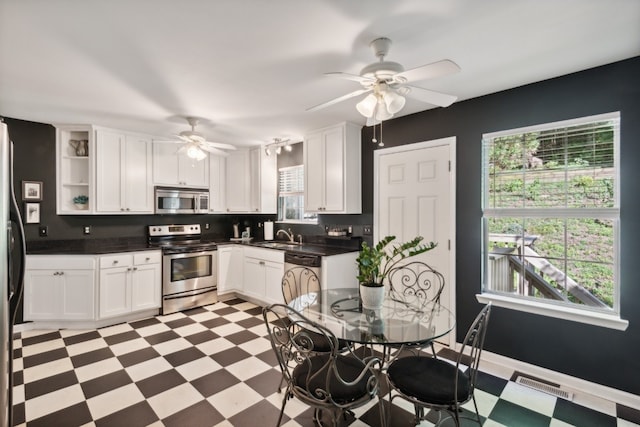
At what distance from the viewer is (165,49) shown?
82.4 inches

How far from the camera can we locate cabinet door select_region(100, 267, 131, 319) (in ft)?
12.0

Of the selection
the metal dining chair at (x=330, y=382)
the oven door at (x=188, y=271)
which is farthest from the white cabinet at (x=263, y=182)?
the metal dining chair at (x=330, y=382)

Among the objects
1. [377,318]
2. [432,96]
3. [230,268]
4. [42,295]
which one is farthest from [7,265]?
[230,268]

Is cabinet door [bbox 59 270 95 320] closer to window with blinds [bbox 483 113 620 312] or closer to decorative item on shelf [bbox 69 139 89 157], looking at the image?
decorative item on shelf [bbox 69 139 89 157]

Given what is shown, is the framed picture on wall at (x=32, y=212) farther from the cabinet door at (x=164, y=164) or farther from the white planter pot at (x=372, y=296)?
the white planter pot at (x=372, y=296)

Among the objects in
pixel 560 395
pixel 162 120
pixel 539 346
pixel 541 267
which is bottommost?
pixel 560 395

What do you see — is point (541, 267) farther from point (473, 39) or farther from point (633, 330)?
point (473, 39)

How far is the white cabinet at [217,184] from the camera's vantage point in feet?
16.6

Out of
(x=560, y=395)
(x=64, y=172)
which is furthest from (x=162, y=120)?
(x=560, y=395)

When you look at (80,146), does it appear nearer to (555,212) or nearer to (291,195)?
(291,195)

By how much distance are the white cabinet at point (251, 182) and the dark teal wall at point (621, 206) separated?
7.86 ft

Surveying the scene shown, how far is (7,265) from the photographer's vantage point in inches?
53.8

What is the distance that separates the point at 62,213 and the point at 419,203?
14.2 ft

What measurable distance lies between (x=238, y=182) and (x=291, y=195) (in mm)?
953
